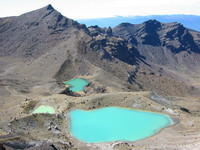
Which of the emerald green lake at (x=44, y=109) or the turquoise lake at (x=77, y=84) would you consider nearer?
the emerald green lake at (x=44, y=109)

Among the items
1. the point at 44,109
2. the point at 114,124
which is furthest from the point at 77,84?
the point at 114,124

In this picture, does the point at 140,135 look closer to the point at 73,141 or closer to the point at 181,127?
the point at 181,127

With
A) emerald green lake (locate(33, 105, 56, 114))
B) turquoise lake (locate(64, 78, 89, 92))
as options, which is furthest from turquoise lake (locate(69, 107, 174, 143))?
turquoise lake (locate(64, 78, 89, 92))

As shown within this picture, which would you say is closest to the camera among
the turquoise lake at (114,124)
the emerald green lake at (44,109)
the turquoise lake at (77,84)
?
the turquoise lake at (114,124)

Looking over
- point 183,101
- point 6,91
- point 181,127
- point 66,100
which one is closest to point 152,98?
point 181,127

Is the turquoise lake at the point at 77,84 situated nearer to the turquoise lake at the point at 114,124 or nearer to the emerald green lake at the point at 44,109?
the emerald green lake at the point at 44,109

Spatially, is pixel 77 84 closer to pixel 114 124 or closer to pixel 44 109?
pixel 44 109

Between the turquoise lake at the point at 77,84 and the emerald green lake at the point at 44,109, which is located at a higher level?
the emerald green lake at the point at 44,109

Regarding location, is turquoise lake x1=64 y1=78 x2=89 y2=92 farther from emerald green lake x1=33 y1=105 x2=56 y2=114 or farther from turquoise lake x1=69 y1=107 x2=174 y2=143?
turquoise lake x1=69 y1=107 x2=174 y2=143

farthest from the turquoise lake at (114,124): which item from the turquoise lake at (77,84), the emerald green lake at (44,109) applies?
the turquoise lake at (77,84)
